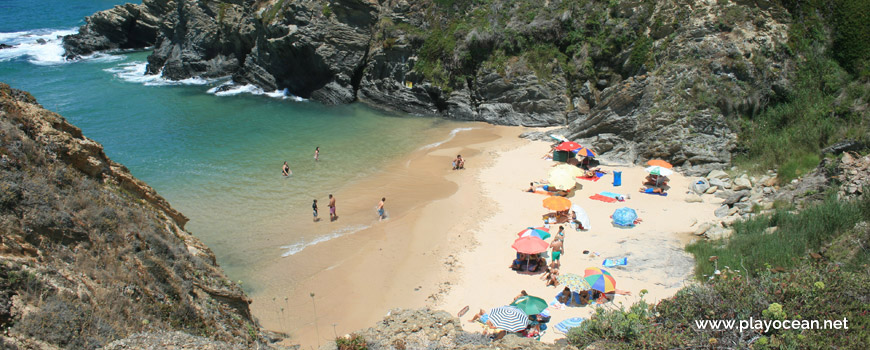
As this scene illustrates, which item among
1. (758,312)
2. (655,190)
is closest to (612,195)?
(655,190)

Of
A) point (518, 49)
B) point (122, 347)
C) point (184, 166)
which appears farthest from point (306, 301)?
point (518, 49)

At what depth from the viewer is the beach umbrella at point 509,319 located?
431 inches

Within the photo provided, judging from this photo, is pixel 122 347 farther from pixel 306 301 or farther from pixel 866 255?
pixel 866 255

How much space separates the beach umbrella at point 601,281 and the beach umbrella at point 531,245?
1618 mm

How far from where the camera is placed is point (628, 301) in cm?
1255

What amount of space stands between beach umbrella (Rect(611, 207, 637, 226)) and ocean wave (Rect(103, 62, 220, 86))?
41.2 meters

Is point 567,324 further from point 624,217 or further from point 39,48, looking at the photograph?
point 39,48

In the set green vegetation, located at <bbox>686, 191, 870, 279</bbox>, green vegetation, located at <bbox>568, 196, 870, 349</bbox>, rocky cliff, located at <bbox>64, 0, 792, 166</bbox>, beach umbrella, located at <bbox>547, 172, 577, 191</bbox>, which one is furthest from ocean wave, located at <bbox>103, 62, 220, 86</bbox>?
green vegetation, located at <bbox>568, 196, 870, 349</bbox>

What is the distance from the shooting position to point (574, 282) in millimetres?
Answer: 12727

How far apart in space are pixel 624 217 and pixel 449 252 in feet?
21.3

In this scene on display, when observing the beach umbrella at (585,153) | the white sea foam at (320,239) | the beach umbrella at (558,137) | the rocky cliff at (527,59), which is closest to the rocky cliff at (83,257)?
the white sea foam at (320,239)

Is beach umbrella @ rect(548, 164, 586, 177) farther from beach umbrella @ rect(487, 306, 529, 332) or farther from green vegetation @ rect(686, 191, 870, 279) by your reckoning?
beach umbrella @ rect(487, 306, 529, 332)

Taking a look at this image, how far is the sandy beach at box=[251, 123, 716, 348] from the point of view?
13266mm

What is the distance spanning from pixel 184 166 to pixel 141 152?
4354 millimetres
